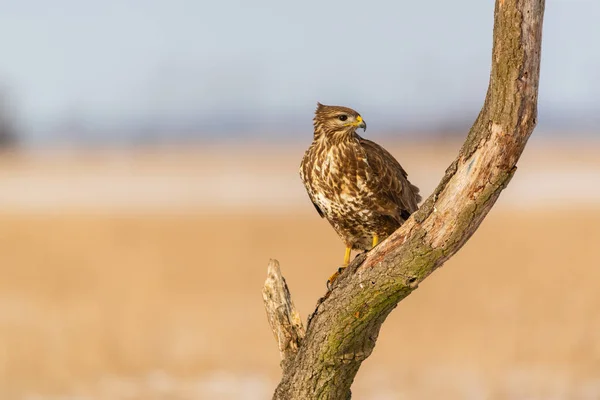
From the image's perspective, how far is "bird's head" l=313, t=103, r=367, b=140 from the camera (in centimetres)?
796

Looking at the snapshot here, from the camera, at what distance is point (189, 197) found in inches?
1248

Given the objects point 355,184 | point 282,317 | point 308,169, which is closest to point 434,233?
point 282,317

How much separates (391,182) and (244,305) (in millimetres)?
9412

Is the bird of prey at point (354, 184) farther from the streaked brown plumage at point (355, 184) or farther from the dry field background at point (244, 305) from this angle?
the dry field background at point (244, 305)

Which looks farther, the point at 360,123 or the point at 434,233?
the point at 360,123

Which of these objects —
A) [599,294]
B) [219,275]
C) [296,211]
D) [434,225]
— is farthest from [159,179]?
[434,225]

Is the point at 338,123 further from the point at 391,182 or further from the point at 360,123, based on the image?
the point at 391,182

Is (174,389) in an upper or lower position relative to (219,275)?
lower

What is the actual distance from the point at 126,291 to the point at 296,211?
9443mm

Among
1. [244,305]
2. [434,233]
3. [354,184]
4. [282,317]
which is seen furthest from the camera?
[244,305]

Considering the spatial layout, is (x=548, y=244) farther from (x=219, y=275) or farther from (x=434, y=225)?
(x=434, y=225)

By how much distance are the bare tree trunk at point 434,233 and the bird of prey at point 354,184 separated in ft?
3.04

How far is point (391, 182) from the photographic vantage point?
7.72m

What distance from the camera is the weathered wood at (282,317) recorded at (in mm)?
7215
